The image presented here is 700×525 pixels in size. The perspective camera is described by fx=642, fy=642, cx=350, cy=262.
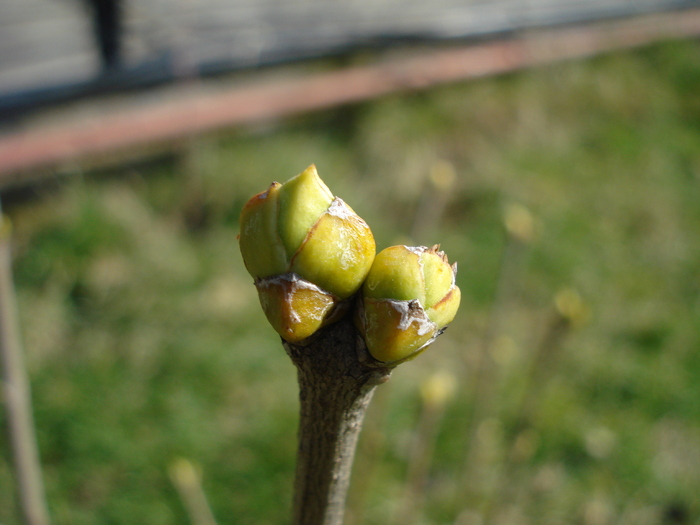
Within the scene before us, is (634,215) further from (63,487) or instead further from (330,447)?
(330,447)

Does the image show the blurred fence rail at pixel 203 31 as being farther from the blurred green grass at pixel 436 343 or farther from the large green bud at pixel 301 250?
the large green bud at pixel 301 250

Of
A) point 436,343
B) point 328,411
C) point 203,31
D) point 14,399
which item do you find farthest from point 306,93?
point 328,411

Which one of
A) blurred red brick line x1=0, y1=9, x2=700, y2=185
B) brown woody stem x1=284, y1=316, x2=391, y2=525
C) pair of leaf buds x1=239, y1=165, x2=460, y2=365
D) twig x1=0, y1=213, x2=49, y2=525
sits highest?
blurred red brick line x1=0, y1=9, x2=700, y2=185

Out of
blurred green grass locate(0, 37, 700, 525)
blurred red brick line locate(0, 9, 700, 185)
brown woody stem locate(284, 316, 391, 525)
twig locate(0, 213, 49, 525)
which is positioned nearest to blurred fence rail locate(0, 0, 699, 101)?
blurred red brick line locate(0, 9, 700, 185)

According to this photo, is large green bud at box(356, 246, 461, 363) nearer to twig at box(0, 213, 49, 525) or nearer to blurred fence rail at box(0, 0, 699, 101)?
twig at box(0, 213, 49, 525)

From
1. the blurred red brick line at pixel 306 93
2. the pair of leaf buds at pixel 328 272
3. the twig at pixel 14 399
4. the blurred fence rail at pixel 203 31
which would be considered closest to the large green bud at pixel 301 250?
the pair of leaf buds at pixel 328 272

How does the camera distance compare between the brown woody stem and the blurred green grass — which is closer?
the brown woody stem
